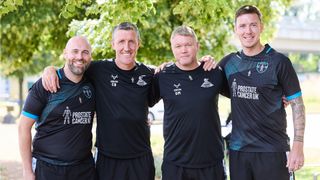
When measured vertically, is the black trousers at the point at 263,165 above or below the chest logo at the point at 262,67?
below

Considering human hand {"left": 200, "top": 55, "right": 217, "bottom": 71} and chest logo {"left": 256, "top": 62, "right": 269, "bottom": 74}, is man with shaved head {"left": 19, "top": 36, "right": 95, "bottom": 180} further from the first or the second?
chest logo {"left": 256, "top": 62, "right": 269, "bottom": 74}

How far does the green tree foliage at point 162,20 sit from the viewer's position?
6473 mm

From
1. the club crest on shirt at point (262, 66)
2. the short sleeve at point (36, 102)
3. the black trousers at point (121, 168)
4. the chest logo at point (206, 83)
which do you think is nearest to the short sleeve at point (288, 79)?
the club crest on shirt at point (262, 66)

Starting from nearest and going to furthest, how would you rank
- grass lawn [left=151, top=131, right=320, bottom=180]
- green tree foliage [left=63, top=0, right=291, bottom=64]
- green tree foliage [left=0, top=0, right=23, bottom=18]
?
green tree foliage [left=0, top=0, right=23, bottom=18] → green tree foliage [left=63, top=0, right=291, bottom=64] → grass lawn [left=151, top=131, right=320, bottom=180]

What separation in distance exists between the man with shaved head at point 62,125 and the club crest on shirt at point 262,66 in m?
1.68

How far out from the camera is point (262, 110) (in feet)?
15.3

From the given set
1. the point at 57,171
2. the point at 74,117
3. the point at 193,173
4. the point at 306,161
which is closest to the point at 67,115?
the point at 74,117

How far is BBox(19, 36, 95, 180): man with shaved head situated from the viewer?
181 inches

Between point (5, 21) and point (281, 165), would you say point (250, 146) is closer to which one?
point (281, 165)

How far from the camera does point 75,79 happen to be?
187 inches

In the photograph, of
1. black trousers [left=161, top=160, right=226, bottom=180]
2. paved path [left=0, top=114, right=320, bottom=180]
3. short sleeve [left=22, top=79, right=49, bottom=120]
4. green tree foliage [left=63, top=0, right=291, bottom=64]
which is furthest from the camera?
paved path [left=0, top=114, right=320, bottom=180]

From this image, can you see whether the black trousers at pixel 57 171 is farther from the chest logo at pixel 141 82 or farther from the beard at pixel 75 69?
the chest logo at pixel 141 82

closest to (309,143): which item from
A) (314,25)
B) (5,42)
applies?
(5,42)

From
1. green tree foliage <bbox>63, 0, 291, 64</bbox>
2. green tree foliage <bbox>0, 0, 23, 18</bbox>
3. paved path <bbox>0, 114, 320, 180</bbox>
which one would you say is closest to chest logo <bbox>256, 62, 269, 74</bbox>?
green tree foliage <bbox>63, 0, 291, 64</bbox>
